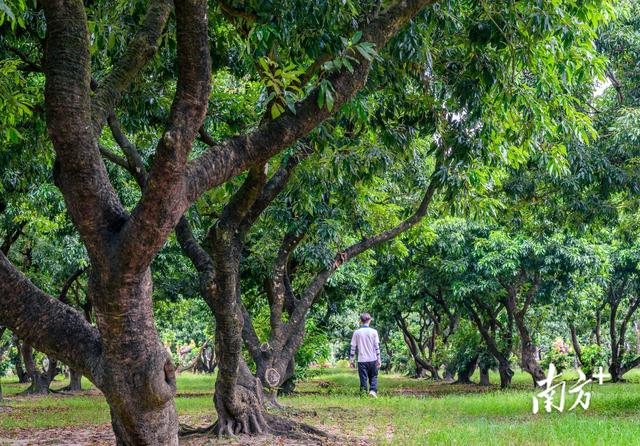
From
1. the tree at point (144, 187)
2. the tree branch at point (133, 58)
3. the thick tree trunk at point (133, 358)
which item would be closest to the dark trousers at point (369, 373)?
the tree at point (144, 187)

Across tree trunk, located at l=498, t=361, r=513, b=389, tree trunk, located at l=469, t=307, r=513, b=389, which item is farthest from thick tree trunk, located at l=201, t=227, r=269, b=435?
tree trunk, located at l=498, t=361, r=513, b=389

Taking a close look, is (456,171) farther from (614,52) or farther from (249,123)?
(614,52)

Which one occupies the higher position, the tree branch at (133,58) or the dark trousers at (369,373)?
the tree branch at (133,58)

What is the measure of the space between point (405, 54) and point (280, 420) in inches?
200

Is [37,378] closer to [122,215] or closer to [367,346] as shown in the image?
[367,346]

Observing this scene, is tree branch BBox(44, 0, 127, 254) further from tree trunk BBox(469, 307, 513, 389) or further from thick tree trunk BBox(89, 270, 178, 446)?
tree trunk BBox(469, 307, 513, 389)

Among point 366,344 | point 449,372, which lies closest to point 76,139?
point 366,344

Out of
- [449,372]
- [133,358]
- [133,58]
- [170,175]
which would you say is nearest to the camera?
[170,175]

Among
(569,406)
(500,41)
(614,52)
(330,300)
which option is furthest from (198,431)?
(330,300)

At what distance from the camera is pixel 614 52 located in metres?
9.98

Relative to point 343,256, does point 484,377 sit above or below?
below

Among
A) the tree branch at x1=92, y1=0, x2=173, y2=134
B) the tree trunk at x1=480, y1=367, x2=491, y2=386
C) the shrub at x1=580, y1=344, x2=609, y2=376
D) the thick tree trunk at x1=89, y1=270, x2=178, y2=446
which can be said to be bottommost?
the tree trunk at x1=480, y1=367, x2=491, y2=386

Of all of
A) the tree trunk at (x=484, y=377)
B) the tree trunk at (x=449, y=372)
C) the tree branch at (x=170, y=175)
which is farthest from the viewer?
the tree trunk at (x=449, y=372)

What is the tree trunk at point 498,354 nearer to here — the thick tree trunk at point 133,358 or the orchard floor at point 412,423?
the orchard floor at point 412,423
